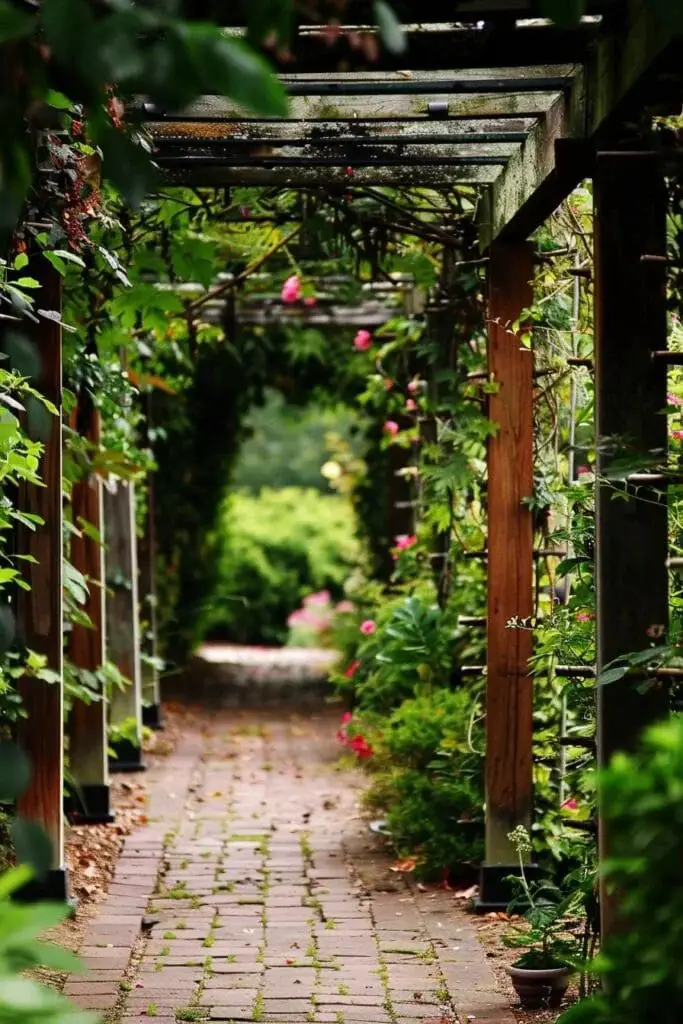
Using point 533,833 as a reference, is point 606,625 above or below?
above

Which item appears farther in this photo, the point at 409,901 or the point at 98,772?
the point at 98,772

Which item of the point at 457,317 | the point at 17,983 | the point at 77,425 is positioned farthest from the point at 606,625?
the point at 77,425

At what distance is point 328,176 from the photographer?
17.8 feet

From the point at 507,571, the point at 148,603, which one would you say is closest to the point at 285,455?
the point at 148,603

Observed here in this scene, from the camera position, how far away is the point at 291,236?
6.76 meters

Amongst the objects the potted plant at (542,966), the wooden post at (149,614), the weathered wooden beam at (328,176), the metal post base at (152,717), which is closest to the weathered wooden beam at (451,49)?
the weathered wooden beam at (328,176)

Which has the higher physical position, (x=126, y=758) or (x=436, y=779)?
(x=436, y=779)

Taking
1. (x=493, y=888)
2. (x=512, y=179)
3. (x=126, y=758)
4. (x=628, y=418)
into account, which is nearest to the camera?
(x=628, y=418)

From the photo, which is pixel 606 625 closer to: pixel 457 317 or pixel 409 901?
pixel 409 901

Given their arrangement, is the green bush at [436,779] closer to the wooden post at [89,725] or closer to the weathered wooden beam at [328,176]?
the wooden post at [89,725]

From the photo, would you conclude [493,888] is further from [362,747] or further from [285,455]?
[285,455]

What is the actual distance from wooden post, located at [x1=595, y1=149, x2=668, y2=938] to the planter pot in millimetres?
790

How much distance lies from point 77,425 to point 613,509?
405 centimetres

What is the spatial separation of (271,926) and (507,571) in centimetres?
162
